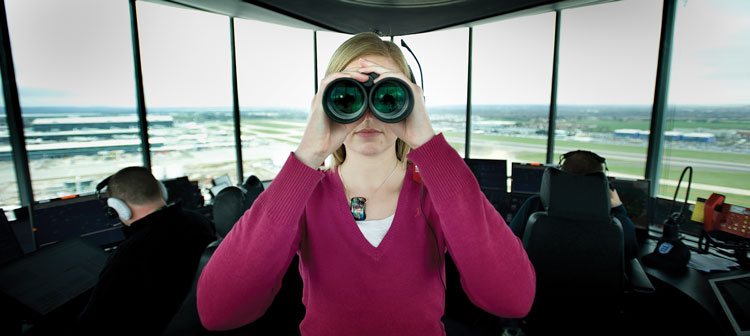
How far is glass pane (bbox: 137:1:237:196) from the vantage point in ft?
10.1

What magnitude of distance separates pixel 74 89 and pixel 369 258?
3.41 meters

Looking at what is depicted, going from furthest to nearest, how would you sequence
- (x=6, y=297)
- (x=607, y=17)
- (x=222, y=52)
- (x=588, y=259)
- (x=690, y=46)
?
(x=222, y=52) < (x=607, y=17) < (x=690, y=46) < (x=588, y=259) < (x=6, y=297)

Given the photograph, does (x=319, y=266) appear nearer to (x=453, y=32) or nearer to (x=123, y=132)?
(x=123, y=132)

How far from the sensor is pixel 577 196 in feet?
5.42

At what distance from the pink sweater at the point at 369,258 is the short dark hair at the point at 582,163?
1.69 metres

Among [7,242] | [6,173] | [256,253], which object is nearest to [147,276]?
[7,242]

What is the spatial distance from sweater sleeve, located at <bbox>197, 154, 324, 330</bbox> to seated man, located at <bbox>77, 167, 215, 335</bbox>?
1127 mm

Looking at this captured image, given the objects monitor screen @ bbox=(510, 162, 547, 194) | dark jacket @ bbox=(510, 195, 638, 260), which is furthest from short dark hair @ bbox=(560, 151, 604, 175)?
monitor screen @ bbox=(510, 162, 547, 194)

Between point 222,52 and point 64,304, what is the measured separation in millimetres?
2964

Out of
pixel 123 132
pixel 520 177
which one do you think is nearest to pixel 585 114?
pixel 520 177

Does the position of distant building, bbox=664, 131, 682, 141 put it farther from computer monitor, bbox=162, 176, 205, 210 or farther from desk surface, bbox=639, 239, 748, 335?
computer monitor, bbox=162, 176, 205, 210

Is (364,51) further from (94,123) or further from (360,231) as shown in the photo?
(94,123)

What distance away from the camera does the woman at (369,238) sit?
0.66m

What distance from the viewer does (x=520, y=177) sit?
3.03 m
